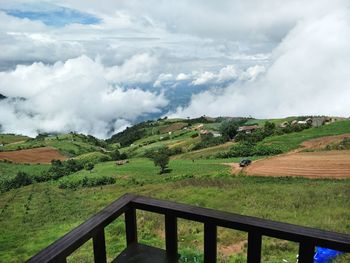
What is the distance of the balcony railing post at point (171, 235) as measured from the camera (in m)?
2.03

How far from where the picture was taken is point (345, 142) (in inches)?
773

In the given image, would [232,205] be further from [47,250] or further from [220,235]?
[47,250]

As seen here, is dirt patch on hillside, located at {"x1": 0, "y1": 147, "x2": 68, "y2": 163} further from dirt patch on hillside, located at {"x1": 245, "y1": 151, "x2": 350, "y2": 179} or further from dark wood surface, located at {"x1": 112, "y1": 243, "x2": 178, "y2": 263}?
dark wood surface, located at {"x1": 112, "y1": 243, "x2": 178, "y2": 263}

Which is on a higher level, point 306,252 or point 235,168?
point 306,252

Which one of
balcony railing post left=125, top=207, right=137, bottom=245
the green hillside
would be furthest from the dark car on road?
balcony railing post left=125, top=207, right=137, bottom=245

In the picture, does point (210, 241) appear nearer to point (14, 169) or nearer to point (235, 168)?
point (235, 168)

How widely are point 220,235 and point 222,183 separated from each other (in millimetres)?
7036

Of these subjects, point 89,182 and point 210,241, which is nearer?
point 210,241

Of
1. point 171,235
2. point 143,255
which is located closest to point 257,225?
point 171,235

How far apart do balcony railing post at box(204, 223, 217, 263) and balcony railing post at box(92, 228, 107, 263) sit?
0.60 m

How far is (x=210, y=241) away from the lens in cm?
190

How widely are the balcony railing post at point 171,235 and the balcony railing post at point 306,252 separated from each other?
0.74 m

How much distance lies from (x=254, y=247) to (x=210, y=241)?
26 centimetres

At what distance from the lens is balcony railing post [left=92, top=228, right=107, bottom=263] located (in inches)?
73.9
